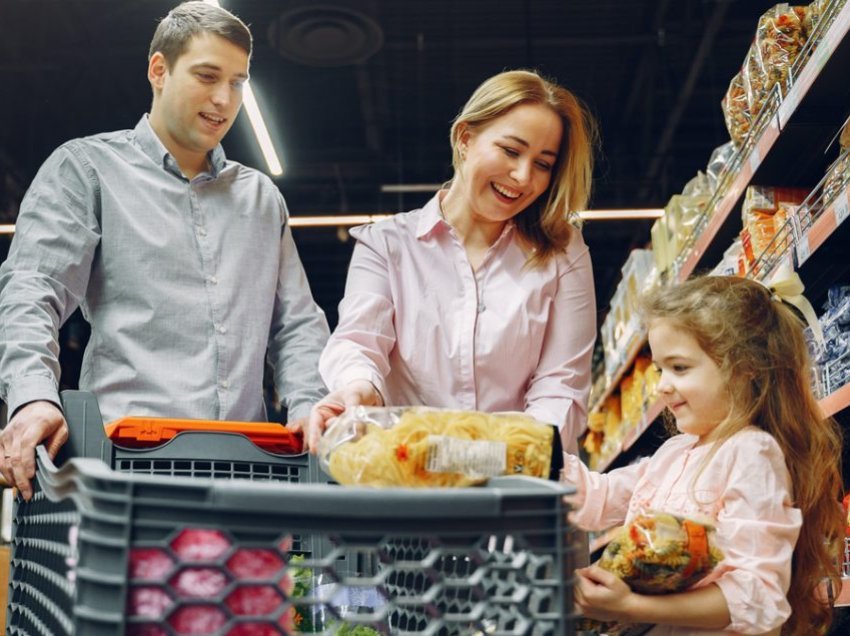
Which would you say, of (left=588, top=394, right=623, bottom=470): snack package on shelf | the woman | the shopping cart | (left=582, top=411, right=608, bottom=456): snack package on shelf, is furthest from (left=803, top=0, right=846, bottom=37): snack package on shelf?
(left=582, top=411, right=608, bottom=456): snack package on shelf

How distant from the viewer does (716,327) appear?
181cm

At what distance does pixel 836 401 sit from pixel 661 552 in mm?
1133

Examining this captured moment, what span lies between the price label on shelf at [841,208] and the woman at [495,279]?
581 mm

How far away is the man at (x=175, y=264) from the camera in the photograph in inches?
69.6

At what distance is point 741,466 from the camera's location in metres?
1.62

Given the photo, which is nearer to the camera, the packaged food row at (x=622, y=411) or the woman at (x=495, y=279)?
the woman at (x=495, y=279)

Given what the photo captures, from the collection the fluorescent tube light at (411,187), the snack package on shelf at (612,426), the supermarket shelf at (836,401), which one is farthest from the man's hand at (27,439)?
the fluorescent tube light at (411,187)

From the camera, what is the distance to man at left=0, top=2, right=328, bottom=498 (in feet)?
5.80

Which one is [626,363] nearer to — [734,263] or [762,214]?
[734,263]

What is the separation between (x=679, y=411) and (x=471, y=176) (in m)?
0.57

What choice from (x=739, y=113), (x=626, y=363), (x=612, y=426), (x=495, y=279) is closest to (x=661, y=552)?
(x=495, y=279)

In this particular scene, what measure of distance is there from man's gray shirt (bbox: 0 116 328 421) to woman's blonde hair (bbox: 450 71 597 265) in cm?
44

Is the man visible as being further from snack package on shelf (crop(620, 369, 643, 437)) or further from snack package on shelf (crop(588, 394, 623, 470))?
snack package on shelf (crop(588, 394, 623, 470))

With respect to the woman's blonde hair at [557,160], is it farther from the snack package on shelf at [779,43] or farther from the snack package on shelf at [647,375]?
the snack package on shelf at [647,375]
